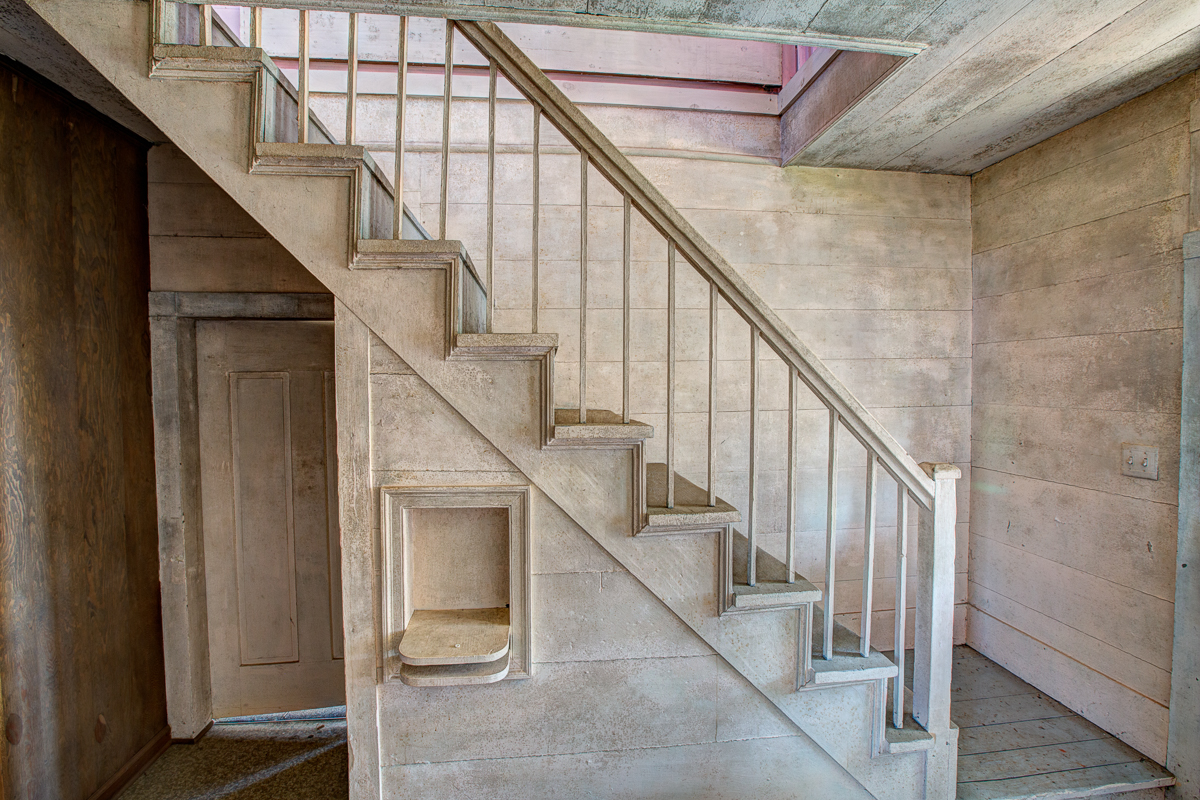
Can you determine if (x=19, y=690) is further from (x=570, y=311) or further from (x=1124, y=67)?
(x=1124, y=67)

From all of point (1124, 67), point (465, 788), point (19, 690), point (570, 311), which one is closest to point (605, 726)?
point (465, 788)

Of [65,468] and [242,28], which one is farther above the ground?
[242,28]

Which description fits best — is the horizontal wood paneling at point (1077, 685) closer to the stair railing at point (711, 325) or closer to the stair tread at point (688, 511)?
the stair railing at point (711, 325)

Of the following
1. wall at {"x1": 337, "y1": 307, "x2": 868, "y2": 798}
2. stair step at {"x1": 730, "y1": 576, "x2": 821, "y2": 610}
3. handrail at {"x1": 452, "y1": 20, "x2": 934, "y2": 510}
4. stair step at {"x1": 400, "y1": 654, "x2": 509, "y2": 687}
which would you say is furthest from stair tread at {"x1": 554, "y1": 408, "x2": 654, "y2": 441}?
stair step at {"x1": 400, "y1": 654, "x2": 509, "y2": 687}

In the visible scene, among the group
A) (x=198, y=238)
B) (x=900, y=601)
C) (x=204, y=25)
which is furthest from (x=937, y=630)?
(x=198, y=238)

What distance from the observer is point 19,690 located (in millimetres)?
1523

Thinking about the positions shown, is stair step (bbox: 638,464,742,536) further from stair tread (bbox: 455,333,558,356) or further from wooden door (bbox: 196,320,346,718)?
wooden door (bbox: 196,320,346,718)

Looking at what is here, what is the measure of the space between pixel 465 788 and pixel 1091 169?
336 cm

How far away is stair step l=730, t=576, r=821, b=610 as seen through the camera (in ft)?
4.80

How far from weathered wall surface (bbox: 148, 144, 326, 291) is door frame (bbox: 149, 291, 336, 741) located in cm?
7

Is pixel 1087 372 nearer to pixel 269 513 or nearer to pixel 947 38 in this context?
pixel 947 38

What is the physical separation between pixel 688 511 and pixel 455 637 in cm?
74

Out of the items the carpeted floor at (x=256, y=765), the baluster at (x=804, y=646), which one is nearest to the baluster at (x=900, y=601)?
the baluster at (x=804, y=646)

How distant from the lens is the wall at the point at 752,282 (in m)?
2.20
